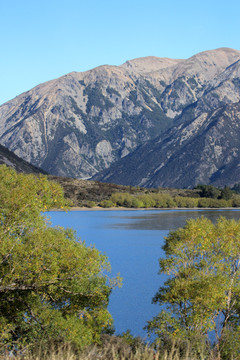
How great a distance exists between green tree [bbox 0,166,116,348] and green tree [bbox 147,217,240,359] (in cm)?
493

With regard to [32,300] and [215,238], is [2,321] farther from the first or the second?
[215,238]

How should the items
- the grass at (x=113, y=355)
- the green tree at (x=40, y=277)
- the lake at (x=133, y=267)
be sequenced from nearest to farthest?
the grass at (x=113, y=355) < the green tree at (x=40, y=277) < the lake at (x=133, y=267)

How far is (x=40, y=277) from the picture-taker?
23.8m

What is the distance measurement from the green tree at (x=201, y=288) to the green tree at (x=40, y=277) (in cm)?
493

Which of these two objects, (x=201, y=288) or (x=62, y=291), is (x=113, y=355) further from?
(x=201, y=288)

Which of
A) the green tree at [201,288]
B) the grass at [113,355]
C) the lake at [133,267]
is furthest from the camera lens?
the lake at [133,267]

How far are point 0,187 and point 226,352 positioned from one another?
48.1 feet

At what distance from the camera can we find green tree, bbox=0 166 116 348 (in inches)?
947

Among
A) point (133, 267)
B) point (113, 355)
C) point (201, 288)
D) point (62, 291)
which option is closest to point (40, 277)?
point (62, 291)

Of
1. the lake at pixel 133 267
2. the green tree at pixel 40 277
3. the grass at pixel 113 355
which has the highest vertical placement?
the lake at pixel 133 267

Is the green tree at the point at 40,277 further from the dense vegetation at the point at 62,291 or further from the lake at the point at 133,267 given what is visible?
the lake at the point at 133,267

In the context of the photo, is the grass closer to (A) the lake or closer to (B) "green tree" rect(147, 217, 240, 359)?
(B) "green tree" rect(147, 217, 240, 359)

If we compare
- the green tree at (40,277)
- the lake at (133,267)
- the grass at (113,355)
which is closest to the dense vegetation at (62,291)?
the green tree at (40,277)

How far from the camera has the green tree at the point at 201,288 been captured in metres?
29.2
